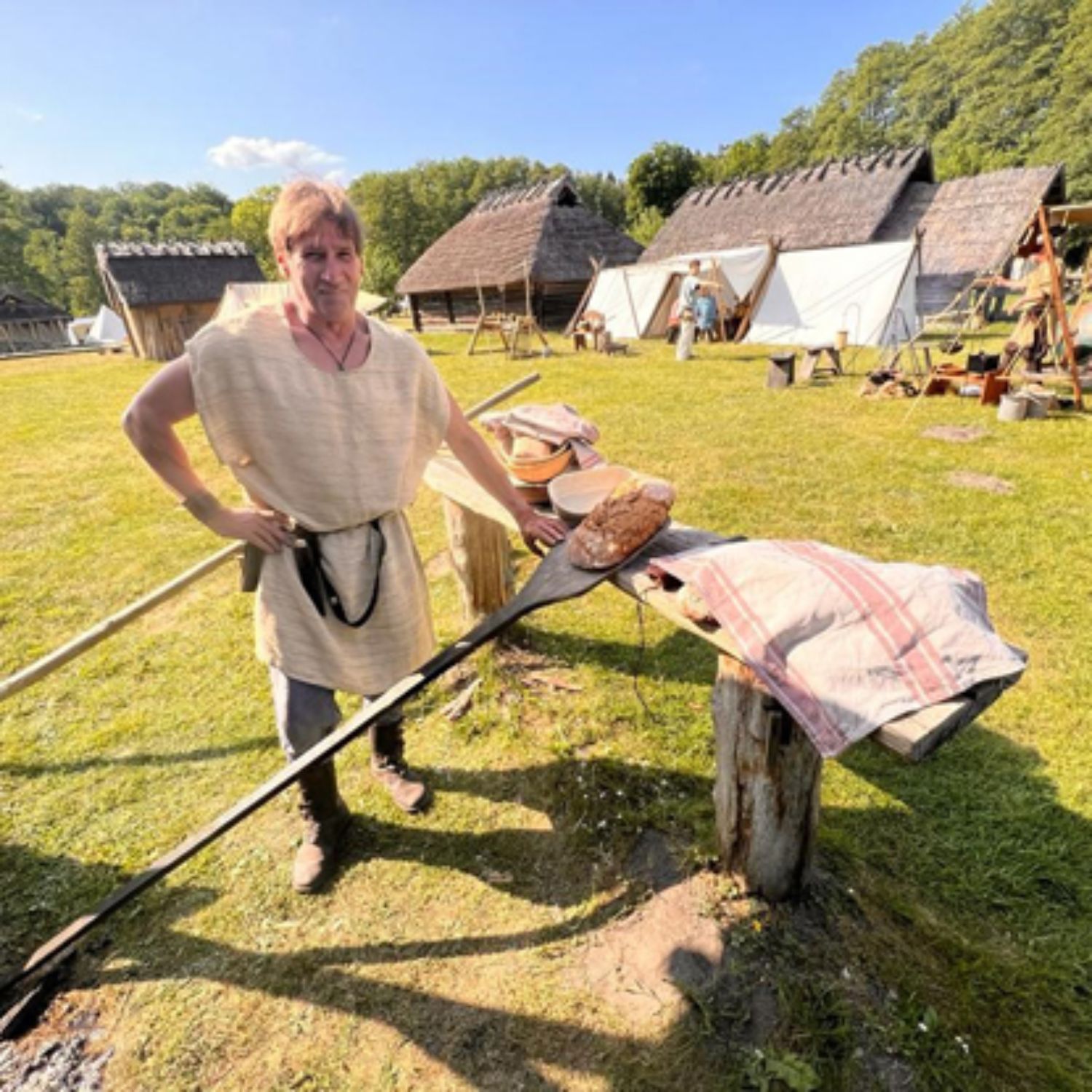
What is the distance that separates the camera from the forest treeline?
32.6 meters

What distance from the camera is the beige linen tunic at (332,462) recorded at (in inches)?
59.1

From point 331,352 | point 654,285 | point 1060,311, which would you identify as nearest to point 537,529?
point 331,352

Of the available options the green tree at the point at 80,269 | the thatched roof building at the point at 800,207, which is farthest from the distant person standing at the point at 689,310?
the green tree at the point at 80,269

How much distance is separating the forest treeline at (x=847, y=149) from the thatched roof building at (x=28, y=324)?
1334 cm

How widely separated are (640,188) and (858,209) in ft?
88.7

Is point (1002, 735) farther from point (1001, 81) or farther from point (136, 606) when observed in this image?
point (1001, 81)

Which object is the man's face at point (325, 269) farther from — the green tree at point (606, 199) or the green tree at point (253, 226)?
the green tree at point (253, 226)

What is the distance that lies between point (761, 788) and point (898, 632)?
2.22 ft

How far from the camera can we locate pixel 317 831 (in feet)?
7.31

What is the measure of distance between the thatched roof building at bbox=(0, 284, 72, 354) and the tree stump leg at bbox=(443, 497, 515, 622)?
147ft

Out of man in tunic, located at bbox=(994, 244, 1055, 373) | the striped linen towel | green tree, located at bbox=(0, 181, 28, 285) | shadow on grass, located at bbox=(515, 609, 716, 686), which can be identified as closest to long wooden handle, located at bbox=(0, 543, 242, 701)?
shadow on grass, located at bbox=(515, 609, 716, 686)

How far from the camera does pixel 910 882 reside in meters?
2.07

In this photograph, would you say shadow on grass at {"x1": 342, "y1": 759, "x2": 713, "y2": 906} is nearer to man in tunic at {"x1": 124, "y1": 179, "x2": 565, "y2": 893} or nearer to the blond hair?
man in tunic at {"x1": 124, "y1": 179, "x2": 565, "y2": 893}

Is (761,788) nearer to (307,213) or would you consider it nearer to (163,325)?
(307,213)
